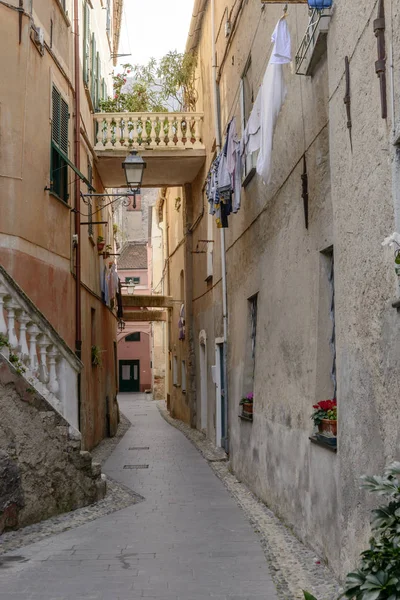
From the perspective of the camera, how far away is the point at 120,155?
59.9 feet

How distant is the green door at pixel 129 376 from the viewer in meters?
58.4

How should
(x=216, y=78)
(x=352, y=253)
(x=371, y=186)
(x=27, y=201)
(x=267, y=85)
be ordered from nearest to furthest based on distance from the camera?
(x=371, y=186), (x=352, y=253), (x=267, y=85), (x=27, y=201), (x=216, y=78)

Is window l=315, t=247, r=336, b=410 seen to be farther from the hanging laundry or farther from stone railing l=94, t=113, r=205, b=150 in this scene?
stone railing l=94, t=113, r=205, b=150

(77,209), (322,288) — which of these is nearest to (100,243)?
(77,209)

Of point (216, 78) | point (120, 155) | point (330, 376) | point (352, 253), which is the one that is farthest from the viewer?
point (120, 155)

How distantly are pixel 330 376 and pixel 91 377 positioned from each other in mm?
10073

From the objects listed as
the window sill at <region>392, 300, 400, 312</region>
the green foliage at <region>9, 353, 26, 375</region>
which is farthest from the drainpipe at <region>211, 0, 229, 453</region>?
the window sill at <region>392, 300, 400, 312</region>

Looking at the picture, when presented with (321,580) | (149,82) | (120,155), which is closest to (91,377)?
(120,155)

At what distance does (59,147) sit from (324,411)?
27.3ft

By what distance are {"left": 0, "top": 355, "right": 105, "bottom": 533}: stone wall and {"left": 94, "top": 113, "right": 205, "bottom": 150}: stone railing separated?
10759mm

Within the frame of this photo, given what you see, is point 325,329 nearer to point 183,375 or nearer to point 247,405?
point 247,405

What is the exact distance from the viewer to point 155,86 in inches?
794

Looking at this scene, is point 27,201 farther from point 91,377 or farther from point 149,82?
point 149,82

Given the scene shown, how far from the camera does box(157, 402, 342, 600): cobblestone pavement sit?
5.88 metres
